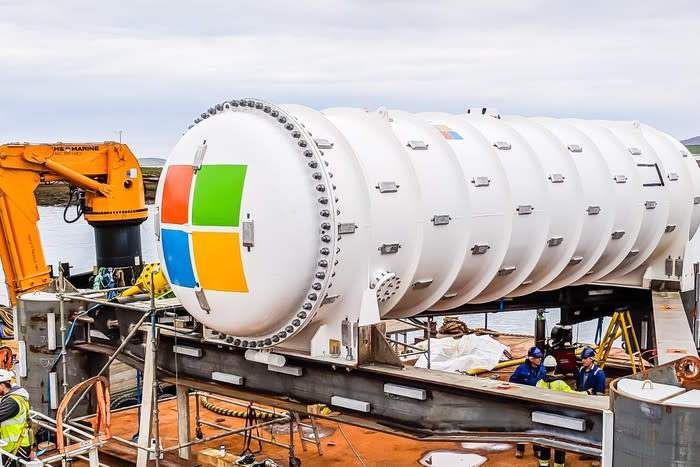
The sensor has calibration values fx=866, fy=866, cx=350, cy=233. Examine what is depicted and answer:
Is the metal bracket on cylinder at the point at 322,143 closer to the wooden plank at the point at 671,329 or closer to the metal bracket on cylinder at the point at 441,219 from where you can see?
the metal bracket on cylinder at the point at 441,219

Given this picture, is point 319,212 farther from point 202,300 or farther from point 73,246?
point 73,246

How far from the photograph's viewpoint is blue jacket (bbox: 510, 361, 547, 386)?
10523 mm

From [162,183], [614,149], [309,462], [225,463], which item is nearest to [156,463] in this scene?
[225,463]

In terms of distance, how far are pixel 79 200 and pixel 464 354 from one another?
343 inches

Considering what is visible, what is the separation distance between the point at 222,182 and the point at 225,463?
12.9 ft

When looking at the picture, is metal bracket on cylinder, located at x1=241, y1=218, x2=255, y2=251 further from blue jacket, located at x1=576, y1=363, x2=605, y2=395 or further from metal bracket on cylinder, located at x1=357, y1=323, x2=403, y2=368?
blue jacket, located at x1=576, y1=363, x2=605, y2=395

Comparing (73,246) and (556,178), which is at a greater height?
(556,178)

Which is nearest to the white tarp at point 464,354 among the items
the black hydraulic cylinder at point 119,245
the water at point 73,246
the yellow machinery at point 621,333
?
the yellow machinery at point 621,333

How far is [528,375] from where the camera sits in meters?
10.5

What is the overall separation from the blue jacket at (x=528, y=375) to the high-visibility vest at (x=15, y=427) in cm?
566

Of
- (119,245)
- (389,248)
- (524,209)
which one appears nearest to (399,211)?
(389,248)

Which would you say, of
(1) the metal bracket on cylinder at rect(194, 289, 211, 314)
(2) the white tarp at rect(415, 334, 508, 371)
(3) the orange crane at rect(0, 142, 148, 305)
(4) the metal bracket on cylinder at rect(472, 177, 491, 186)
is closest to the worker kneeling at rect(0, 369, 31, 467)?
(1) the metal bracket on cylinder at rect(194, 289, 211, 314)

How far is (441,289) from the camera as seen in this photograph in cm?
866

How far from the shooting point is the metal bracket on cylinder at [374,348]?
7.73 m
